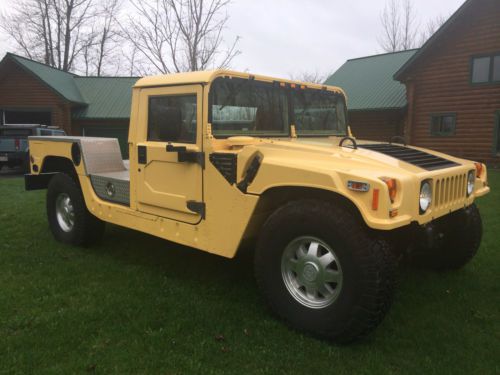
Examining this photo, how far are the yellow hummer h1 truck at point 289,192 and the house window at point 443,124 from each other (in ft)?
42.9

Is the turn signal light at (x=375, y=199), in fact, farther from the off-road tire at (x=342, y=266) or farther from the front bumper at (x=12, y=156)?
the front bumper at (x=12, y=156)

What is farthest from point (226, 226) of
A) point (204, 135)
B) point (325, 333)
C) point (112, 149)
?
point (112, 149)

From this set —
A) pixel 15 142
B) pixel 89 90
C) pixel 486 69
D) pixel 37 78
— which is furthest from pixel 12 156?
pixel 486 69

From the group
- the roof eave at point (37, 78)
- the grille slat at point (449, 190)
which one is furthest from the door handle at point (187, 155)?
the roof eave at point (37, 78)

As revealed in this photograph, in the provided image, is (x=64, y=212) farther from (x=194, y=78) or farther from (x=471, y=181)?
(x=471, y=181)

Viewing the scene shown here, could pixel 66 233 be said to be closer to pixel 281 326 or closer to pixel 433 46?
pixel 281 326

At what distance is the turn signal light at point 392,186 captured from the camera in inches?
109

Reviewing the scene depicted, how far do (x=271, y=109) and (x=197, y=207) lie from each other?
1205 millimetres

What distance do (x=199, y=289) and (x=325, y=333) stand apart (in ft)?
4.75

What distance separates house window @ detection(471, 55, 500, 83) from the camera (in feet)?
49.7

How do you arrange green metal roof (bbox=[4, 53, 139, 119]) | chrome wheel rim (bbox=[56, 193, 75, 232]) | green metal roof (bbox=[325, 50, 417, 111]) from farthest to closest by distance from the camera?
green metal roof (bbox=[4, 53, 139, 119])
green metal roof (bbox=[325, 50, 417, 111])
chrome wheel rim (bbox=[56, 193, 75, 232])

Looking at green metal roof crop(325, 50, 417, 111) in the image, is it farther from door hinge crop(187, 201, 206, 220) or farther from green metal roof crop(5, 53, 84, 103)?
door hinge crop(187, 201, 206, 220)

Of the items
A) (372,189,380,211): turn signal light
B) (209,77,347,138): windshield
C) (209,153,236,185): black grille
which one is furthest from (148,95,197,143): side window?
(372,189,380,211): turn signal light

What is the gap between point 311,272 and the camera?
3.20 meters
